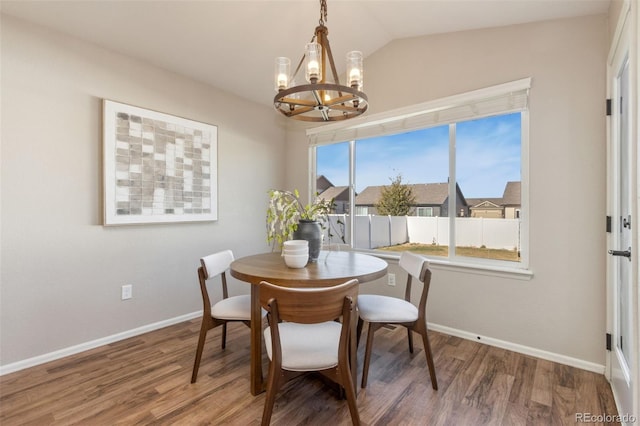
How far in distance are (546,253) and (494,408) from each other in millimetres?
1237

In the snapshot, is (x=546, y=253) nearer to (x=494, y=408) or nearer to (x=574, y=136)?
(x=574, y=136)

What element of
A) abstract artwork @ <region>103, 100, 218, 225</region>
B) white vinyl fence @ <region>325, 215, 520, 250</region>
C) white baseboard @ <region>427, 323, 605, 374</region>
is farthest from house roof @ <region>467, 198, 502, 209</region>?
abstract artwork @ <region>103, 100, 218, 225</region>

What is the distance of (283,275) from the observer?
1758 mm

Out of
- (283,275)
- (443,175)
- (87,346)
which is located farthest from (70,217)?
(443,175)

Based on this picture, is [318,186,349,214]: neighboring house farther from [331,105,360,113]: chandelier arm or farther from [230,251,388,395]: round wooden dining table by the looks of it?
[331,105,360,113]: chandelier arm

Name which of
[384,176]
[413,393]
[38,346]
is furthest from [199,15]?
[413,393]

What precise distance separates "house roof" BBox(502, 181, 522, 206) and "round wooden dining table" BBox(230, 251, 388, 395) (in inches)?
52.0

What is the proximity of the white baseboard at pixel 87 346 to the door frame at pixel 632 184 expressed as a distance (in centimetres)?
326

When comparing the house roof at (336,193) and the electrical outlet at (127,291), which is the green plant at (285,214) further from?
the electrical outlet at (127,291)

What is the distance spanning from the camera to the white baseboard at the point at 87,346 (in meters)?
2.10

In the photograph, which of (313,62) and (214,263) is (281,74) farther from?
(214,263)

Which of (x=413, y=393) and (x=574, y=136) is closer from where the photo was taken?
(x=413, y=393)

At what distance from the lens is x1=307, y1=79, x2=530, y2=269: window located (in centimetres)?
251

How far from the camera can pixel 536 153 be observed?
91.7 inches
